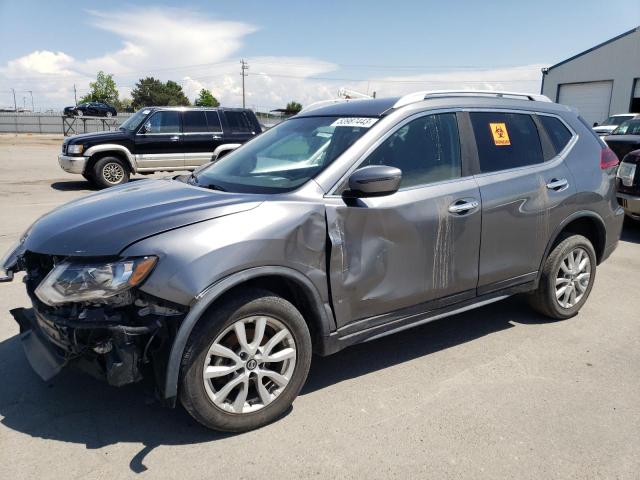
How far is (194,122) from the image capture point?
42.4 ft

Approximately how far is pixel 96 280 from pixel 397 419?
1.77 meters

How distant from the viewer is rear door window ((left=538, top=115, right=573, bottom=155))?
415cm

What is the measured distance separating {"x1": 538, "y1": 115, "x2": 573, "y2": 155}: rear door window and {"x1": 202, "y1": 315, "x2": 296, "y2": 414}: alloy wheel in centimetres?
272

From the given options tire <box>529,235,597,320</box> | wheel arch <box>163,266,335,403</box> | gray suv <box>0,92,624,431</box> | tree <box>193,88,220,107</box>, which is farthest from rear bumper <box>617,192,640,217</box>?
tree <box>193,88,220,107</box>

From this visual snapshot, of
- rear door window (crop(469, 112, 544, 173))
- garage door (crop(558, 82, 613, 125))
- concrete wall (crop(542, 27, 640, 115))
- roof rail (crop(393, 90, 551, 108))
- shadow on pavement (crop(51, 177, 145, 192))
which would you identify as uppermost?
concrete wall (crop(542, 27, 640, 115))

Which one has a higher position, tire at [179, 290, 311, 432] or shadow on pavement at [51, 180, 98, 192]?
tire at [179, 290, 311, 432]

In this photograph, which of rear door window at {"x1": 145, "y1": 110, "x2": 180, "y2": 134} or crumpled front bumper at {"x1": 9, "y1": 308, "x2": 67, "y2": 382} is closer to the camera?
crumpled front bumper at {"x1": 9, "y1": 308, "x2": 67, "y2": 382}

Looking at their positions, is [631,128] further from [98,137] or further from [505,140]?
[98,137]

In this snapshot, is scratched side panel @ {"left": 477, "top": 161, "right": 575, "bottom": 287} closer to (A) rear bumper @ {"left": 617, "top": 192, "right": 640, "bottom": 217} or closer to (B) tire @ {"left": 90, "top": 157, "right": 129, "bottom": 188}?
(A) rear bumper @ {"left": 617, "top": 192, "right": 640, "bottom": 217}

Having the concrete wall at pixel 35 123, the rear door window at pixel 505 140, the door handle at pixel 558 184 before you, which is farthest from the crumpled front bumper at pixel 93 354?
the concrete wall at pixel 35 123

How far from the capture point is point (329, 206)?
2949 mm

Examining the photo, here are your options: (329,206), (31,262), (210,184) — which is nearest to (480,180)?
(329,206)

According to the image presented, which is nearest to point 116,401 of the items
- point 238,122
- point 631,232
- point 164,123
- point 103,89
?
point 631,232

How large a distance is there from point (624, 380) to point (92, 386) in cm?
341
